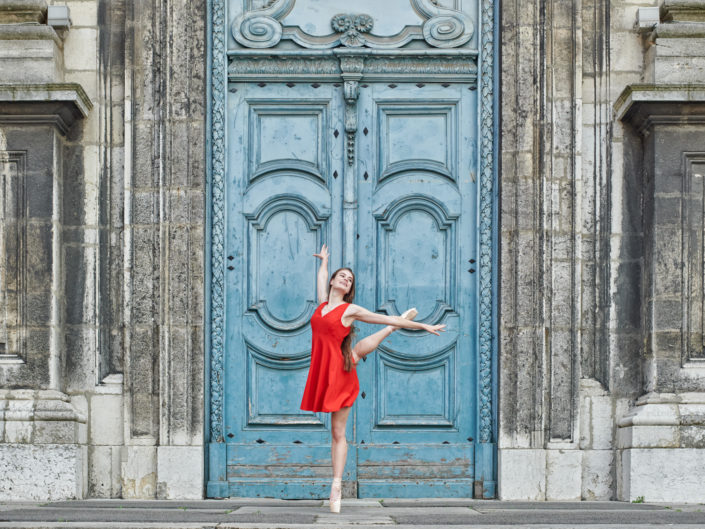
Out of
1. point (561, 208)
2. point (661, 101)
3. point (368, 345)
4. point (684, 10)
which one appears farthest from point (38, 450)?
point (684, 10)

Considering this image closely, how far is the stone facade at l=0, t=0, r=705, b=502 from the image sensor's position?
8984 mm

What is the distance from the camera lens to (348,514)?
25.0 feet

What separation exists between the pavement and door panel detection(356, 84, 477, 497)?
1.23ft

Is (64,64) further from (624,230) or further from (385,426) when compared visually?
(624,230)

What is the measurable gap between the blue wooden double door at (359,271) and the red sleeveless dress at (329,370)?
1.29 metres

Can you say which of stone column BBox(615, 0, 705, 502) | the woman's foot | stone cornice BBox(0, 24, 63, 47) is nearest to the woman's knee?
the woman's foot

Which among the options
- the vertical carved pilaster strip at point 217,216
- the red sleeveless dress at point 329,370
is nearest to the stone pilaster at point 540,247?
the red sleeveless dress at point 329,370

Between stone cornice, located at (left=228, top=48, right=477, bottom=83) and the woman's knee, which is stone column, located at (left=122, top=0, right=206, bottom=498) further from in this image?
the woman's knee

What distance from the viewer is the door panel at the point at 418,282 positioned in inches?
364

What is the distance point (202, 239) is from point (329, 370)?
1792mm

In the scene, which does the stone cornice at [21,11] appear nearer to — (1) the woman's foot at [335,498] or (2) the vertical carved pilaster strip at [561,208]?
(2) the vertical carved pilaster strip at [561,208]

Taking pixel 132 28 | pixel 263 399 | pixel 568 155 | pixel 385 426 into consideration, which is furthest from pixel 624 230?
pixel 132 28

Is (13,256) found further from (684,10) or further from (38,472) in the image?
(684,10)

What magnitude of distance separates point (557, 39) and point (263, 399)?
11.2 feet
